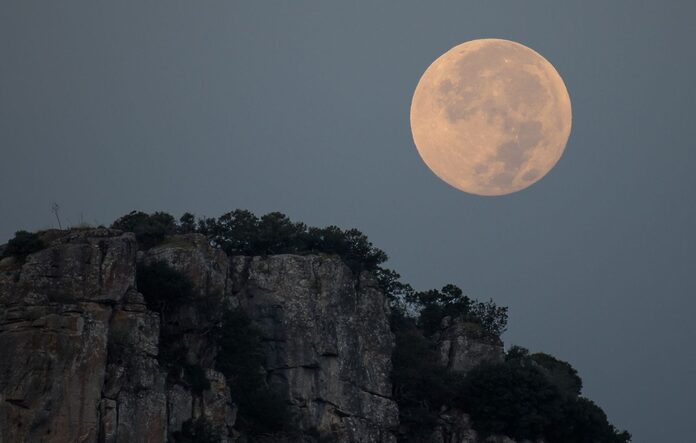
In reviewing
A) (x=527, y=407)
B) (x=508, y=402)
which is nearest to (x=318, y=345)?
(x=508, y=402)

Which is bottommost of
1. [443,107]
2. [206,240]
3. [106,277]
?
[106,277]

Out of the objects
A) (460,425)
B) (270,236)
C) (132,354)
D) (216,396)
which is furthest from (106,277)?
(460,425)

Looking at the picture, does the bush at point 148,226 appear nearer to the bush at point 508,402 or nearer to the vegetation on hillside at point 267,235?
the vegetation on hillside at point 267,235

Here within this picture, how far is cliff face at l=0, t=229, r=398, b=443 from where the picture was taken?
86312mm

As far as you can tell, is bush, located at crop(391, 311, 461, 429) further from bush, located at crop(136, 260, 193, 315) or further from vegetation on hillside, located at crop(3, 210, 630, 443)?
bush, located at crop(136, 260, 193, 315)

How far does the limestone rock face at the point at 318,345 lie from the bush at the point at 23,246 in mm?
18434

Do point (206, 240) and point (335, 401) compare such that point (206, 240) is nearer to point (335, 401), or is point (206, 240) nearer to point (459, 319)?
point (335, 401)

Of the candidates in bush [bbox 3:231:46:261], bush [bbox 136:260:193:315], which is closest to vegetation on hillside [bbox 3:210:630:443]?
bush [bbox 136:260:193:315]

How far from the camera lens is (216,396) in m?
97.4

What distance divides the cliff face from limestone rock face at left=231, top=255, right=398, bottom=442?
0.09 metres

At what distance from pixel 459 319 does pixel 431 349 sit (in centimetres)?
429

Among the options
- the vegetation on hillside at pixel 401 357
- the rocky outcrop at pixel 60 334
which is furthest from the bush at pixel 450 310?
the rocky outcrop at pixel 60 334

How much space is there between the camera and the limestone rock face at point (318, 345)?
105000 mm

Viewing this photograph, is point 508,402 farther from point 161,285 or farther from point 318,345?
point 161,285
